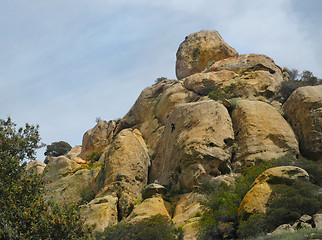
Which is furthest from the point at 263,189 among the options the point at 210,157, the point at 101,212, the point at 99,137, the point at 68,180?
the point at 99,137

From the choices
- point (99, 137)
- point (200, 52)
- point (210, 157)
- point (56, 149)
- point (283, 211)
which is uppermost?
point (200, 52)

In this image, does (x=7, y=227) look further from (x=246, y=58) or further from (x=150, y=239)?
(x=246, y=58)

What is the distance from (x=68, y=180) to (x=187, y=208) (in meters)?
14.3

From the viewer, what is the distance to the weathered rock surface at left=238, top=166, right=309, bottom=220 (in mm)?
18562

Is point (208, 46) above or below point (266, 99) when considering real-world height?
above

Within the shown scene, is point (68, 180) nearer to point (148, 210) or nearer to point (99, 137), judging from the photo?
point (148, 210)

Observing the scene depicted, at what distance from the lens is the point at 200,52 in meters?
48.4

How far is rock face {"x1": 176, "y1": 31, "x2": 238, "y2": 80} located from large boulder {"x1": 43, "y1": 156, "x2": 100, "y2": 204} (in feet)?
63.7

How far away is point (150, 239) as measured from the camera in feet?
67.5

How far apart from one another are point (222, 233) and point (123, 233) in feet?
18.5

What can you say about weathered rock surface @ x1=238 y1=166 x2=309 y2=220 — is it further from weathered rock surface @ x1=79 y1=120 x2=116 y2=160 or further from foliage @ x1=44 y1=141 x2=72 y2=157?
foliage @ x1=44 y1=141 x2=72 y2=157

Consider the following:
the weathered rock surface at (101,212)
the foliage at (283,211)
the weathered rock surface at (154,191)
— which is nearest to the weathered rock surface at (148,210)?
the weathered rock surface at (154,191)

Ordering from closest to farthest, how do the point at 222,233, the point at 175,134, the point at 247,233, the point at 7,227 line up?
the point at 7,227 → the point at 247,233 → the point at 222,233 → the point at 175,134

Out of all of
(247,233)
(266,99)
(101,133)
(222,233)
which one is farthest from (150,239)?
(101,133)
